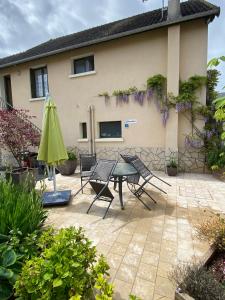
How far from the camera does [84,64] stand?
9.25 meters

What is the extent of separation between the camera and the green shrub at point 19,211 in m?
2.56

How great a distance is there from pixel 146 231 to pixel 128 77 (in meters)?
6.56

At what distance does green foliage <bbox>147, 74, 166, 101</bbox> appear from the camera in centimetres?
743

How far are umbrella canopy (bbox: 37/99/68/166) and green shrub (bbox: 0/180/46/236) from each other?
1469 millimetres

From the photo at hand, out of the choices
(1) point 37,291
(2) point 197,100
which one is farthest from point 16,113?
(1) point 37,291

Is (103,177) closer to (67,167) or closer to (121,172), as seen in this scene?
(121,172)

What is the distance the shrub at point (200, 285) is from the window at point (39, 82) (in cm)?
1059

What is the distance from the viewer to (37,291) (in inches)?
65.6

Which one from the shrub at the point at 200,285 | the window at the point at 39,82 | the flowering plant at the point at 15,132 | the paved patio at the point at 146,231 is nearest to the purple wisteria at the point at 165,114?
the paved patio at the point at 146,231

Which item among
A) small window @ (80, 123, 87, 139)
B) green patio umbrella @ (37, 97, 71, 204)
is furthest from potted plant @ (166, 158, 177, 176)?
small window @ (80, 123, 87, 139)

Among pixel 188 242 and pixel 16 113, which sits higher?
pixel 16 113

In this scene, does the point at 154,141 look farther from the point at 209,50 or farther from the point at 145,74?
the point at 209,50

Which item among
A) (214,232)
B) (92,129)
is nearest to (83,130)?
(92,129)

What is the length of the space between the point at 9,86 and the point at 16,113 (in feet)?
17.3
